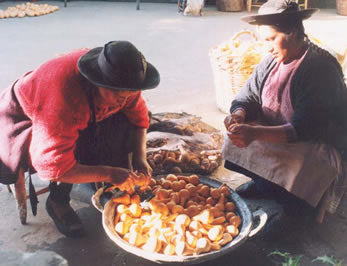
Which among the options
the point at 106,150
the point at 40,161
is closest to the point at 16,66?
the point at 106,150

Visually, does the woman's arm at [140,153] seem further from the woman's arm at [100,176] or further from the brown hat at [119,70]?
the brown hat at [119,70]

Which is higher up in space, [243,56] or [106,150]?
[243,56]

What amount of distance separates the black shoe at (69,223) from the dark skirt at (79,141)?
1.11ft

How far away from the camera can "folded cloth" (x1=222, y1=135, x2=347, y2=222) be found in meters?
2.28

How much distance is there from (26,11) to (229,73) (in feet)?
23.7

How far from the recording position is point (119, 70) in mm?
1797

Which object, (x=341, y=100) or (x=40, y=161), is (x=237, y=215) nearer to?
(x=341, y=100)

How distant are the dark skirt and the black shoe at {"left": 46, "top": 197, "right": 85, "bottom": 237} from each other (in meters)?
0.34

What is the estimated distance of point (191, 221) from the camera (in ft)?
6.95

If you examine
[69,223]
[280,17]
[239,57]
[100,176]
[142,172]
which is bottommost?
[69,223]

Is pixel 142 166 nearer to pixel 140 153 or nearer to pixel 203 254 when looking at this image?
pixel 140 153

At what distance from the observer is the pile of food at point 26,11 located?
932 centimetres

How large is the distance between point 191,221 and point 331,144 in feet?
3.07

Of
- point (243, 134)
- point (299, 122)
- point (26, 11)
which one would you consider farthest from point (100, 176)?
point (26, 11)
